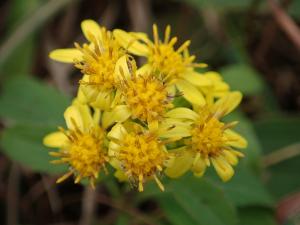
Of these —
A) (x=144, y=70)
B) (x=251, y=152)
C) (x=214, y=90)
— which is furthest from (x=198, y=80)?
(x=251, y=152)

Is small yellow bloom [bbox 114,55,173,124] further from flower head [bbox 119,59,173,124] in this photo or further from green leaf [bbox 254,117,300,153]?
green leaf [bbox 254,117,300,153]

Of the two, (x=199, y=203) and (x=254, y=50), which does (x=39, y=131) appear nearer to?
(x=199, y=203)

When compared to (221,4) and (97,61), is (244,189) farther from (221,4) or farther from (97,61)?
(221,4)

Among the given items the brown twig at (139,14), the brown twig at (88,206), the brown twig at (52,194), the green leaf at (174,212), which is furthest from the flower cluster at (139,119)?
the brown twig at (139,14)

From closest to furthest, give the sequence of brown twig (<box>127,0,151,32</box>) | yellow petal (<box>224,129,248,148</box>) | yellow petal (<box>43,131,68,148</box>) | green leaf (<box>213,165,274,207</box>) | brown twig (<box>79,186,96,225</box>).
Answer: yellow petal (<box>224,129,248,148</box>)
yellow petal (<box>43,131,68,148</box>)
green leaf (<box>213,165,274,207</box>)
brown twig (<box>79,186,96,225</box>)
brown twig (<box>127,0,151,32</box>)

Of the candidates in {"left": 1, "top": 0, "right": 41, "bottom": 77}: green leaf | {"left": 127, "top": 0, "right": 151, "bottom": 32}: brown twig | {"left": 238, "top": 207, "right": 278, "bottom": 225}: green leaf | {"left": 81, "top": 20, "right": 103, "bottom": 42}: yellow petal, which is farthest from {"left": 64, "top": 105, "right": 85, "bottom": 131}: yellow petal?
{"left": 127, "top": 0, "right": 151, "bottom": 32}: brown twig

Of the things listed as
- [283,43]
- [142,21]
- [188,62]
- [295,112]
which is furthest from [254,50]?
[188,62]
